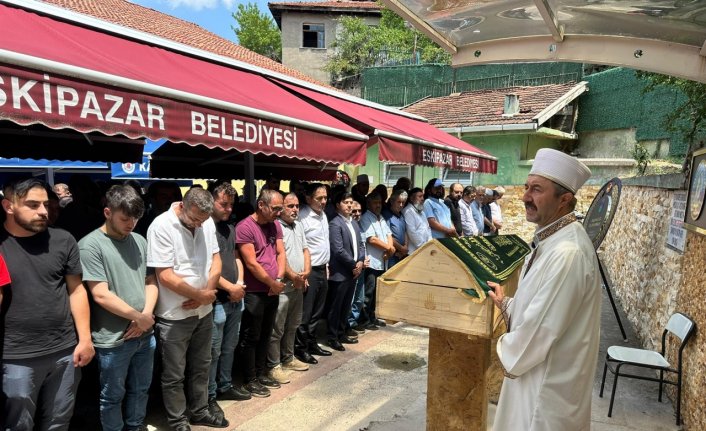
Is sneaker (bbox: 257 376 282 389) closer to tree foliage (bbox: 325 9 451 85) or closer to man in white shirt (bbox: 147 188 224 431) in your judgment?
man in white shirt (bbox: 147 188 224 431)

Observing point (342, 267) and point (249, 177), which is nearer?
point (342, 267)

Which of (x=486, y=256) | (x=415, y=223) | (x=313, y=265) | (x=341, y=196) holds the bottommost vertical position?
(x=313, y=265)

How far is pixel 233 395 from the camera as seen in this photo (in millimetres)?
4113

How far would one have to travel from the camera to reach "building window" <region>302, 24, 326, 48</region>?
2848 cm

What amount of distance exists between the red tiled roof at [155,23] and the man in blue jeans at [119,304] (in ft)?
16.8

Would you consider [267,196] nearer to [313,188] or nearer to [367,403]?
[313,188]

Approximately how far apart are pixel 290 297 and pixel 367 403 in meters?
1.28

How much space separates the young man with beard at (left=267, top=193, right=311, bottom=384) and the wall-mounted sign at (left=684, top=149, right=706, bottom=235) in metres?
3.54

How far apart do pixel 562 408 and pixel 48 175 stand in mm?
10489

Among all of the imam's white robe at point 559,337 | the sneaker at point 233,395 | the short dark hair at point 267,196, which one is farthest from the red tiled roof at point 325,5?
the imam's white robe at point 559,337

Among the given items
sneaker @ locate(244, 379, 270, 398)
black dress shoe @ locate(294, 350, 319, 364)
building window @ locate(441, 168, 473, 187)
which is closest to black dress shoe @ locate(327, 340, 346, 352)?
black dress shoe @ locate(294, 350, 319, 364)

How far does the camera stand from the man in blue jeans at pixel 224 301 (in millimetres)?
3754

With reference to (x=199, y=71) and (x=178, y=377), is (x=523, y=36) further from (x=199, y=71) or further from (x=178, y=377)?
(x=178, y=377)

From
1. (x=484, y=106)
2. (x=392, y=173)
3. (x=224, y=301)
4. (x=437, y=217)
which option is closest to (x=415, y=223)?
(x=437, y=217)
